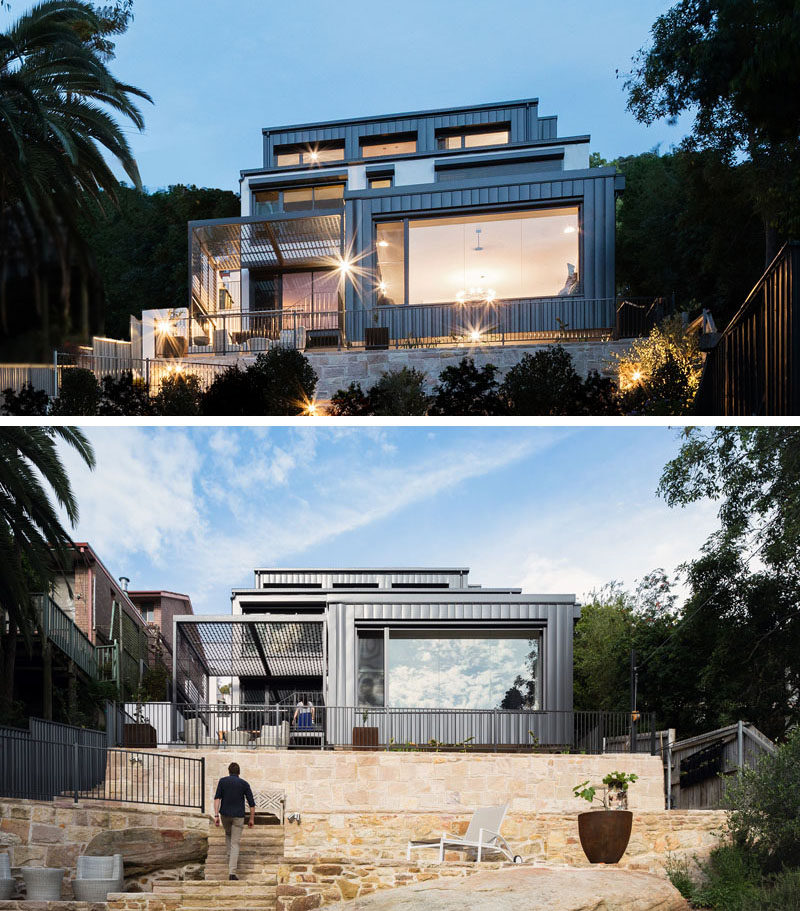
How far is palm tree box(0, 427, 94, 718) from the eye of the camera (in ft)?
52.0

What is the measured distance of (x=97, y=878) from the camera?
1218 cm

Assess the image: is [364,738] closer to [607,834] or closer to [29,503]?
[607,834]

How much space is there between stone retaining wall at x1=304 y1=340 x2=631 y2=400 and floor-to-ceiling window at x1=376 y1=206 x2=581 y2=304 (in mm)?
3017

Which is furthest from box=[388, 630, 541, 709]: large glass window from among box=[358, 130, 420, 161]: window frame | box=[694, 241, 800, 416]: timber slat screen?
box=[358, 130, 420, 161]: window frame

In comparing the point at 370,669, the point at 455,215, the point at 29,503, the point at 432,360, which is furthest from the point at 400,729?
the point at 455,215

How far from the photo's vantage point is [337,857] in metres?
11.3

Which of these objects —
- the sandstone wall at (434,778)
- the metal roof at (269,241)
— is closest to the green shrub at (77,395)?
the sandstone wall at (434,778)

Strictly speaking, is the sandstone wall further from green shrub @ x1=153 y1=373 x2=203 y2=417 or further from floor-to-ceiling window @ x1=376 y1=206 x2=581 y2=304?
floor-to-ceiling window @ x1=376 y1=206 x2=581 y2=304

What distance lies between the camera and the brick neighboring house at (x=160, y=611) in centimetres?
2895

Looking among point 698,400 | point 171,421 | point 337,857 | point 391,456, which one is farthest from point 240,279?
point 337,857

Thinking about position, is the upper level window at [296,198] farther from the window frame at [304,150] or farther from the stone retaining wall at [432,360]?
the stone retaining wall at [432,360]

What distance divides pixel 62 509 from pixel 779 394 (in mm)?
12659

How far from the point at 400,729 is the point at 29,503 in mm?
7226

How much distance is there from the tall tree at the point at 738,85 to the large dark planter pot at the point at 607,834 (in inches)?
447
